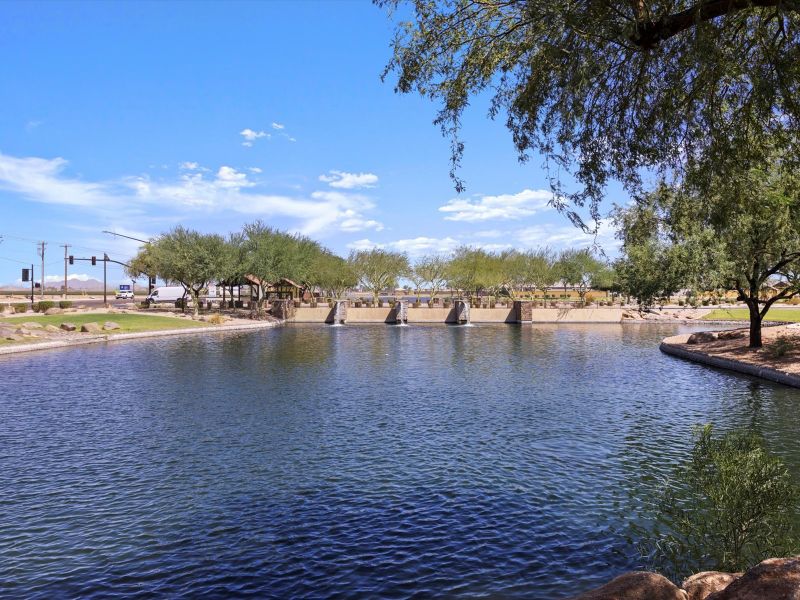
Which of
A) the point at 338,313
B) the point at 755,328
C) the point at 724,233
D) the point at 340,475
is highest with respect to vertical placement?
the point at 724,233

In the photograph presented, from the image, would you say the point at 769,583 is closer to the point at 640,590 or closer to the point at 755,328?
the point at 640,590

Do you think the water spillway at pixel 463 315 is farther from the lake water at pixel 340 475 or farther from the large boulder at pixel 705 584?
the large boulder at pixel 705 584

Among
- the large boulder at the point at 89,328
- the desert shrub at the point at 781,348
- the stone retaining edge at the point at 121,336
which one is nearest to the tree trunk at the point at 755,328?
the desert shrub at the point at 781,348

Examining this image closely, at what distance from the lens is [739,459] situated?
8086 mm

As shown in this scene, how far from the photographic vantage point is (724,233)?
53.2ft

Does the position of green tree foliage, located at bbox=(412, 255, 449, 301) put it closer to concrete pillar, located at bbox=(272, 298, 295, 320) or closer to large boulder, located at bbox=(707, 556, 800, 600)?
concrete pillar, located at bbox=(272, 298, 295, 320)

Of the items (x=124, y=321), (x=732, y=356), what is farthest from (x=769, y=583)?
(x=124, y=321)

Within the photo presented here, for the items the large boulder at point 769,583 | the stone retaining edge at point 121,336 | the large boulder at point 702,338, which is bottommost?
the stone retaining edge at point 121,336

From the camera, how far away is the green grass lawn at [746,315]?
63531mm

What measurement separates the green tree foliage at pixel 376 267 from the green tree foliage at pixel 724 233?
214 feet

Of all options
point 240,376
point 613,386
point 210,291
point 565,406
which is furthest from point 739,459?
point 210,291

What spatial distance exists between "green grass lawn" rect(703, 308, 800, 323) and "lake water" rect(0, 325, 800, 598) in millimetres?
43384

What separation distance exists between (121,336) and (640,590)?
5124cm

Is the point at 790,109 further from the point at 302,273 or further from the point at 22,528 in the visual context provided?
the point at 302,273
